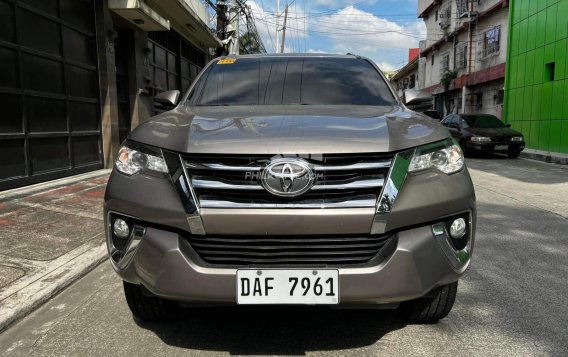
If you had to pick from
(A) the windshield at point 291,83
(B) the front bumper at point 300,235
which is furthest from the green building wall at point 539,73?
(B) the front bumper at point 300,235

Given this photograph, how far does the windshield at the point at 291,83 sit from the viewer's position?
359 centimetres

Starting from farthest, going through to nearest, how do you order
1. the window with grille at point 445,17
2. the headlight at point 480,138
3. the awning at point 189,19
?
the window with grille at point 445,17, the headlight at point 480,138, the awning at point 189,19

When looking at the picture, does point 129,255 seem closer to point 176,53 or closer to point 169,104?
point 169,104

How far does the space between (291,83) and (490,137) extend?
1277 centimetres

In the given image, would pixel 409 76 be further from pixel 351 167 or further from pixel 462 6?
pixel 351 167

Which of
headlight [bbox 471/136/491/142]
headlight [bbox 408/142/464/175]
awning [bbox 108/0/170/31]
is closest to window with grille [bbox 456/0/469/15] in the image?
headlight [bbox 471/136/491/142]

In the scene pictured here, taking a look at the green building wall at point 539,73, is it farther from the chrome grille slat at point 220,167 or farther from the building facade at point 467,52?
the chrome grille slat at point 220,167

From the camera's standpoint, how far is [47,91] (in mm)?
7934

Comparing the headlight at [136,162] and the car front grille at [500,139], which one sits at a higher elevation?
the headlight at [136,162]

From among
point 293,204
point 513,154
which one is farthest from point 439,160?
point 513,154

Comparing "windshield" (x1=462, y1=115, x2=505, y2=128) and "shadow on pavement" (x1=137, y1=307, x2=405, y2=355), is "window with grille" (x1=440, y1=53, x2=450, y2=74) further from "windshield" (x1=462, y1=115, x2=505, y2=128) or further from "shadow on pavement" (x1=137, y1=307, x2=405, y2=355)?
"shadow on pavement" (x1=137, y1=307, x2=405, y2=355)

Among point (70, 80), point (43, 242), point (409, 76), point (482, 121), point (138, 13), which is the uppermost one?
point (409, 76)

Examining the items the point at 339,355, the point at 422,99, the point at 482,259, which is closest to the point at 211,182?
the point at 339,355

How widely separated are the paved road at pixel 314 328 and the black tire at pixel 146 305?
8 centimetres
